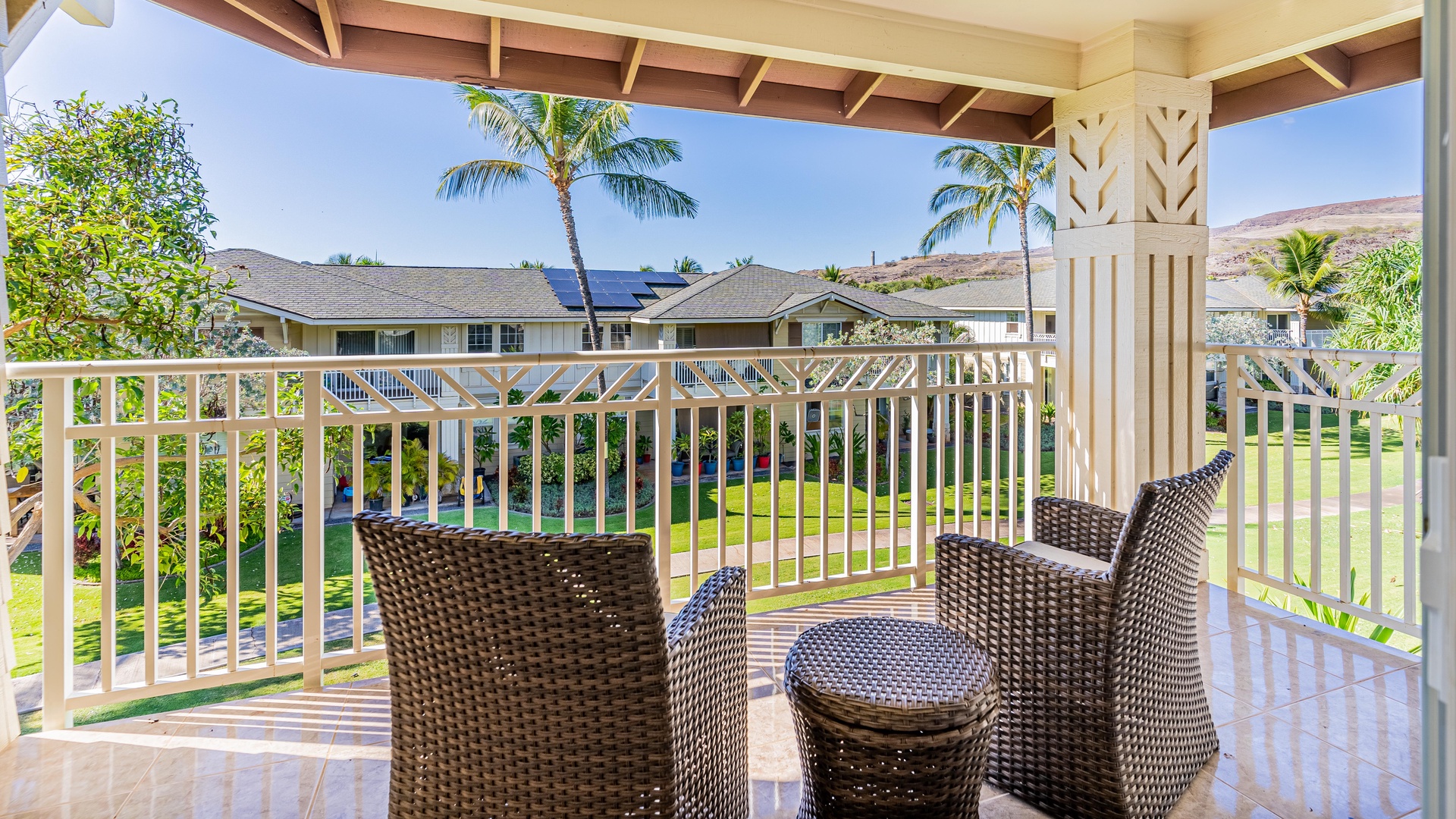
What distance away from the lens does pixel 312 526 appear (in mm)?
2445

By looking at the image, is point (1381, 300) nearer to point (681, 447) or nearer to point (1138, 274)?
point (681, 447)

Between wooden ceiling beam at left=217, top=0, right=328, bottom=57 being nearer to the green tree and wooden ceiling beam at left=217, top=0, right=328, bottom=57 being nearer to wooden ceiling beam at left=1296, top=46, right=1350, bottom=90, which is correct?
the green tree

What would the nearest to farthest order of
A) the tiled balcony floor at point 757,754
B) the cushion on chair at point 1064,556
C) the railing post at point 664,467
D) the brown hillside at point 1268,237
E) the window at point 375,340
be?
the tiled balcony floor at point 757,754 < the cushion on chair at point 1064,556 < the railing post at point 664,467 < the window at point 375,340 < the brown hillside at point 1268,237

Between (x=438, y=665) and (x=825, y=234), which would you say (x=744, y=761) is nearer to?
(x=438, y=665)

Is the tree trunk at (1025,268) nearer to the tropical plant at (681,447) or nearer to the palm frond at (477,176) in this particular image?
the tropical plant at (681,447)

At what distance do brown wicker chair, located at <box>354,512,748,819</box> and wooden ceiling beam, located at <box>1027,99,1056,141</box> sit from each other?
3.53m

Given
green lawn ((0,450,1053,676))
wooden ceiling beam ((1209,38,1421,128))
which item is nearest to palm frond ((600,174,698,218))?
green lawn ((0,450,1053,676))

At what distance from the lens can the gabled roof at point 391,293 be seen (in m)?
9.92

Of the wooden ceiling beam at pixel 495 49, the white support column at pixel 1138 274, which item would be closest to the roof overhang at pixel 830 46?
the wooden ceiling beam at pixel 495 49

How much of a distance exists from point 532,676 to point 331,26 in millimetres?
2478

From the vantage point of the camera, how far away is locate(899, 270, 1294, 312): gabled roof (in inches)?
563

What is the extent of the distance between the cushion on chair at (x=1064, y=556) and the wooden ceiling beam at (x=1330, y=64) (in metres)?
2.40

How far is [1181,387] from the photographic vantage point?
329 centimetres

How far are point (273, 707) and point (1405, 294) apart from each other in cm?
1337
